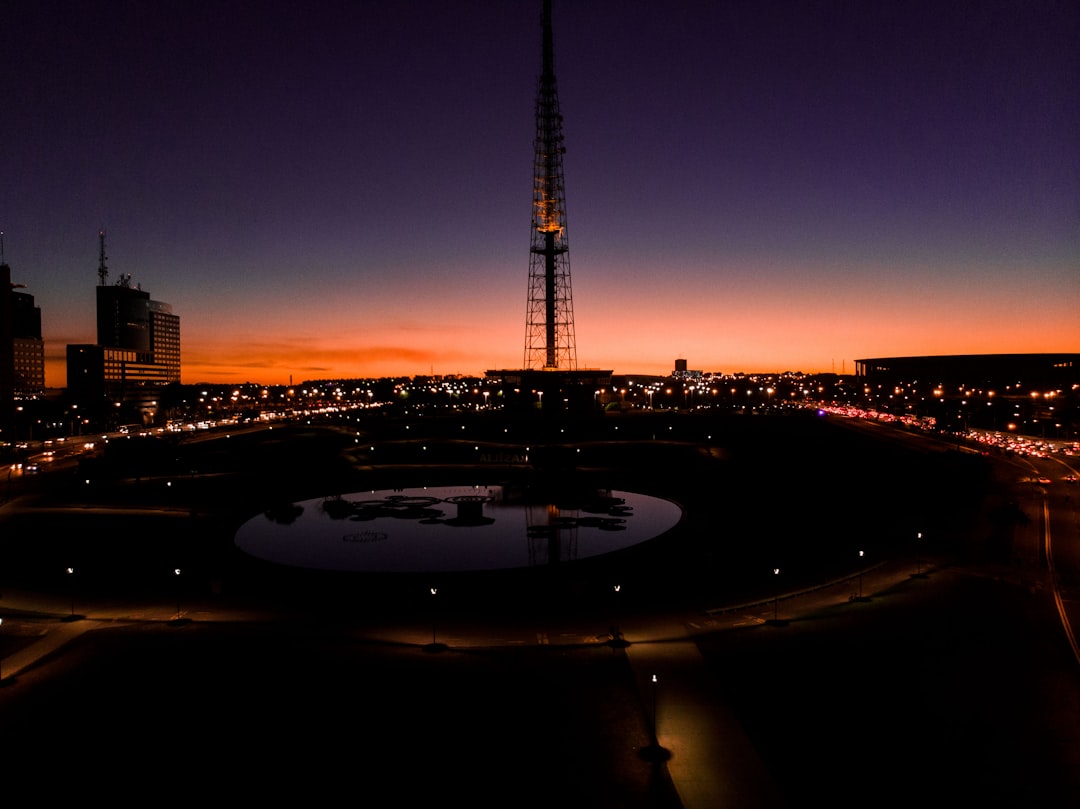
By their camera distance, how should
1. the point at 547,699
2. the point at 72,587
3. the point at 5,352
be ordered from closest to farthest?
the point at 547,699 < the point at 72,587 < the point at 5,352

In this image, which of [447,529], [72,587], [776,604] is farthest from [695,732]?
[447,529]

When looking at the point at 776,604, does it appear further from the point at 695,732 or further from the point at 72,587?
the point at 72,587

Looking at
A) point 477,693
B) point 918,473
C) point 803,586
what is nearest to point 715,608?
point 803,586

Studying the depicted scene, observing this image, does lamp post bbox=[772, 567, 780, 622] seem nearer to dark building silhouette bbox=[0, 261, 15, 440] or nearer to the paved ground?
the paved ground

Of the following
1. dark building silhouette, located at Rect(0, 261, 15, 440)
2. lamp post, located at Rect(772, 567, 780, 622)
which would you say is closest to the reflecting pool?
lamp post, located at Rect(772, 567, 780, 622)

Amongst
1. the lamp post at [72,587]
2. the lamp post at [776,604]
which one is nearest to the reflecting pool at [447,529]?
the lamp post at [72,587]

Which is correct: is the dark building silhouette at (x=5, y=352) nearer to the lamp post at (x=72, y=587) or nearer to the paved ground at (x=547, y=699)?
the lamp post at (x=72, y=587)

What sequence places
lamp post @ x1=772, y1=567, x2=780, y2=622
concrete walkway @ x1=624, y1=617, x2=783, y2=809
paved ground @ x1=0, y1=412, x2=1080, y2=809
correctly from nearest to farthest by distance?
1. concrete walkway @ x1=624, y1=617, x2=783, y2=809
2. paved ground @ x1=0, y1=412, x2=1080, y2=809
3. lamp post @ x1=772, y1=567, x2=780, y2=622

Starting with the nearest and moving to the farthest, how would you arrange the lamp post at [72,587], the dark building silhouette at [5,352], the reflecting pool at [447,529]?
1. the lamp post at [72,587]
2. the reflecting pool at [447,529]
3. the dark building silhouette at [5,352]

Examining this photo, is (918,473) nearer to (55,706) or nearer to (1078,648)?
(1078,648)

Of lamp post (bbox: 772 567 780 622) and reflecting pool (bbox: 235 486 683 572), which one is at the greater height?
lamp post (bbox: 772 567 780 622)
